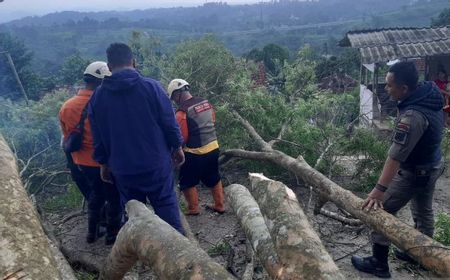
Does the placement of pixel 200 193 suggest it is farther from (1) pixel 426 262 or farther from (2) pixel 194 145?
(1) pixel 426 262

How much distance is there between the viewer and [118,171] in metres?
3.37

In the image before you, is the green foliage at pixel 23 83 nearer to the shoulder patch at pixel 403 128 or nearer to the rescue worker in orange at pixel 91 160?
the rescue worker in orange at pixel 91 160

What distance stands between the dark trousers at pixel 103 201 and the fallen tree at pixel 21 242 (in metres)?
1.66

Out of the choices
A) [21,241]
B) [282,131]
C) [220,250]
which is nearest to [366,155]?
[282,131]

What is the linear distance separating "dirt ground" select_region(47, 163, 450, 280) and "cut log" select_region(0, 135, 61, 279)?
4.85ft

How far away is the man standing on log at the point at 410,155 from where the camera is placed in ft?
9.86

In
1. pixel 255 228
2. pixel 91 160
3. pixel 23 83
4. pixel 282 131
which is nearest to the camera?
pixel 255 228

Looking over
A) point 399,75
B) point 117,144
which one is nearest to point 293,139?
point 399,75

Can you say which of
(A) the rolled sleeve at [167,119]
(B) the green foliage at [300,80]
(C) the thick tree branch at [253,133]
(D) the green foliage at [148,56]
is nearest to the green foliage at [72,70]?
(D) the green foliage at [148,56]

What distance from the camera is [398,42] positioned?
1045 cm

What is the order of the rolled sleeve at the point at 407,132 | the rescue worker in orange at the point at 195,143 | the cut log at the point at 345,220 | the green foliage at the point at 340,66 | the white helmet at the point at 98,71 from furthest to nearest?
the green foliage at the point at 340,66, the rescue worker in orange at the point at 195,143, the cut log at the point at 345,220, the white helmet at the point at 98,71, the rolled sleeve at the point at 407,132

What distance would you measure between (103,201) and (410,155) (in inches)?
112

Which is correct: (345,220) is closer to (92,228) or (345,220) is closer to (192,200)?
(192,200)

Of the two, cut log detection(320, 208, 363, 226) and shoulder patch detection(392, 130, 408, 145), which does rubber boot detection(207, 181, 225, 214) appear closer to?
cut log detection(320, 208, 363, 226)
